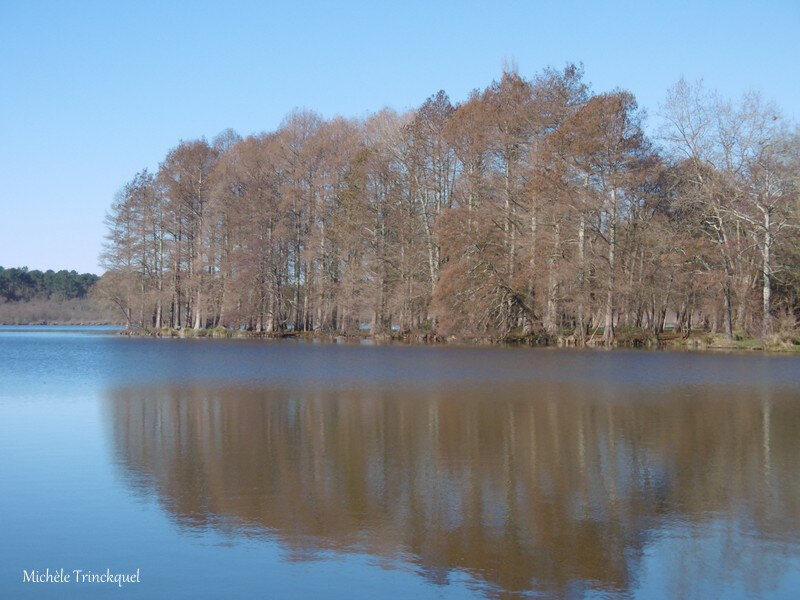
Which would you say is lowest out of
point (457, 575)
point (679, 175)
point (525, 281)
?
point (457, 575)

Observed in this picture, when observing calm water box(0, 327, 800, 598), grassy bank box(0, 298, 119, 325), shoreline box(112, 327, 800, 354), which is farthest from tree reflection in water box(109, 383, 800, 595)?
grassy bank box(0, 298, 119, 325)

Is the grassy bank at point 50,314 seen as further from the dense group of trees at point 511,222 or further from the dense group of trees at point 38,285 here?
the dense group of trees at point 511,222

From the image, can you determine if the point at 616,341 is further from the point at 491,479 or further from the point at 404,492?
the point at 404,492

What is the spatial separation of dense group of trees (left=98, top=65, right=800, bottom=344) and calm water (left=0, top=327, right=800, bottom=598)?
23740 mm

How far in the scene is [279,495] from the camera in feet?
34.2

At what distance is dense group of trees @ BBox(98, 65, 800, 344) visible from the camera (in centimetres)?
4416

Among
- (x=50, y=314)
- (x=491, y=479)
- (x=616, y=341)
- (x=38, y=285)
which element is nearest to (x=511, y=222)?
(x=616, y=341)

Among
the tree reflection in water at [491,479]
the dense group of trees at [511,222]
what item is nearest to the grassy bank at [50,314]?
the dense group of trees at [511,222]

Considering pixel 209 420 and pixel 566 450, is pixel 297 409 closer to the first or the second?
pixel 209 420

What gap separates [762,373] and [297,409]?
17.2 metres

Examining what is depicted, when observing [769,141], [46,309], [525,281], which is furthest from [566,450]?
[46,309]

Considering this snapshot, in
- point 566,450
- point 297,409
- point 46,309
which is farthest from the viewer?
point 46,309

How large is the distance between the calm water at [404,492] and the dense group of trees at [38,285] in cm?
11840

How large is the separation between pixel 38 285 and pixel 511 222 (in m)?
112
